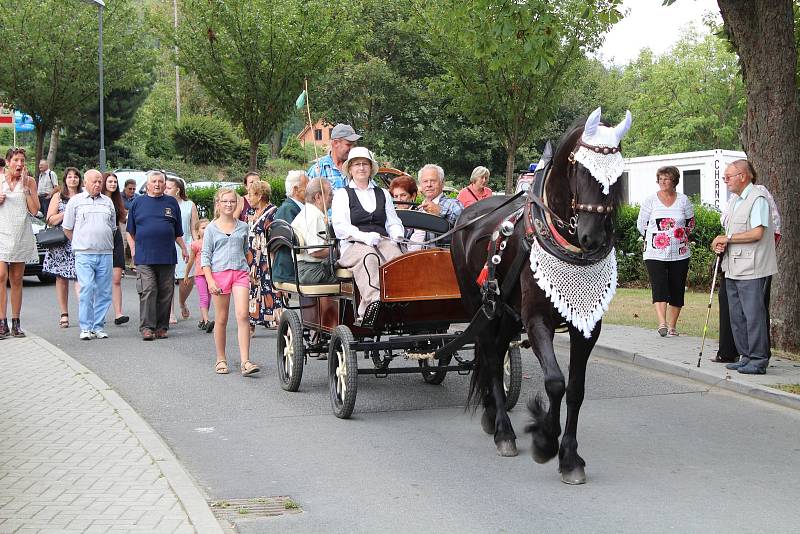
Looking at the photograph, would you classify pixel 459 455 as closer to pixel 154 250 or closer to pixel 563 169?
pixel 563 169

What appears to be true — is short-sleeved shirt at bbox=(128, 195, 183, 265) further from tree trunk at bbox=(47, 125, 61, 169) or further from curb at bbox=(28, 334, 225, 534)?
tree trunk at bbox=(47, 125, 61, 169)

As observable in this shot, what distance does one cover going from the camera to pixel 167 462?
656cm

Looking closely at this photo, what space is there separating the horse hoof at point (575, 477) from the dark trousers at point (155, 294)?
321 inches

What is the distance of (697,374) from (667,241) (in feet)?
9.75

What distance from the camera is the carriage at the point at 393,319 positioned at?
8117 millimetres

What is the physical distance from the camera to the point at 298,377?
940 centimetres

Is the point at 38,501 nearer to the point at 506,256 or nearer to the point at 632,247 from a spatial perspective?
the point at 506,256

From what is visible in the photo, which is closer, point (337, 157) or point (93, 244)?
point (337, 157)

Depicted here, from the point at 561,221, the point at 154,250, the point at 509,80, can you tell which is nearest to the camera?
the point at 561,221

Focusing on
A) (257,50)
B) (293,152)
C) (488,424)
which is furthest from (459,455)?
(293,152)

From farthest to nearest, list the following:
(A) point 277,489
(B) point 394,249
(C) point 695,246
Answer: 1. (C) point 695,246
2. (B) point 394,249
3. (A) point 277,489

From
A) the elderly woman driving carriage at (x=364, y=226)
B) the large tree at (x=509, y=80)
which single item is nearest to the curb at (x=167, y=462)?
the elderly woman driving carriage at (x=364, y=226)

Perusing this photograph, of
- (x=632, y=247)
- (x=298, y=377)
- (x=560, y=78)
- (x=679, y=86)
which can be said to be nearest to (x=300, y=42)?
(x=560, y=78)

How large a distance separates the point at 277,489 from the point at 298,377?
10.3 ft
